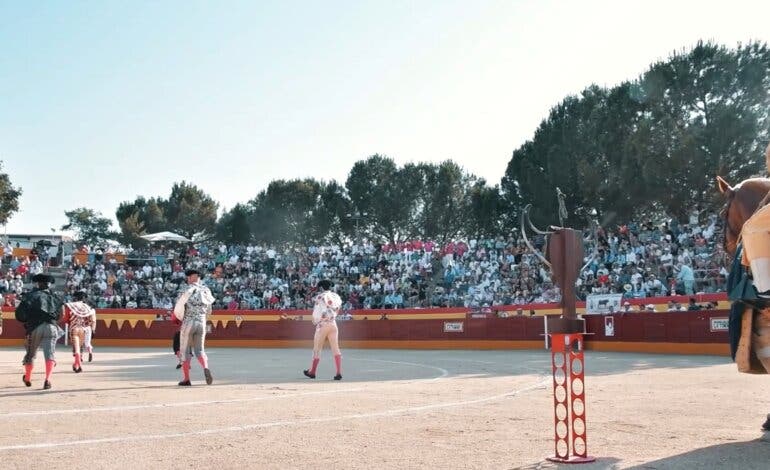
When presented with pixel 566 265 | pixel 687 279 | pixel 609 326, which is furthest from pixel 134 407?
pixel 687 279

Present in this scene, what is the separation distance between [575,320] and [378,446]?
1.92m

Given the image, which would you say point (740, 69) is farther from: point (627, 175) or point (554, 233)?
point (554, 233)

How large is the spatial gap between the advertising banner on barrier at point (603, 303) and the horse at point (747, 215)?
1818cm

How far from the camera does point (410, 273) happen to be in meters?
35.1

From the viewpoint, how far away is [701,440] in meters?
6.49

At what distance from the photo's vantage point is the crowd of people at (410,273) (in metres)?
26.0

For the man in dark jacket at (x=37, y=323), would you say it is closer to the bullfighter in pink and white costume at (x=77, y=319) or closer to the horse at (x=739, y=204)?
the bullfighter in pink and white costume at (x=77, y=319)

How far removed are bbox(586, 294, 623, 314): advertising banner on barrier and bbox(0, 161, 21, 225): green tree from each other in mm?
42275

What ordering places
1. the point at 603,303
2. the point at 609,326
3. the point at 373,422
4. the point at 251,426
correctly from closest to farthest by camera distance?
the point at 251,426, the point at 373,422, the point at 609,326, the point at 603,303

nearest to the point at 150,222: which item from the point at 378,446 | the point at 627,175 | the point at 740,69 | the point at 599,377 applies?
the point at 627,175

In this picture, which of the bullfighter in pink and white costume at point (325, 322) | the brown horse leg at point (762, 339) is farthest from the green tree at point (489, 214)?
the brown horse leg at point (762, 339)

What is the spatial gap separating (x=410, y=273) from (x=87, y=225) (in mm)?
68985

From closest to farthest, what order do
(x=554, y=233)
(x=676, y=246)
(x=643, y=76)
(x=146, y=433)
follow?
(x=554, y=233), (x=146, y=433), (x=676, y=246), (x=643, y=76)

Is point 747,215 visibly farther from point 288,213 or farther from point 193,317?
point 288,213
